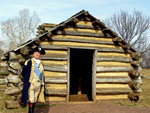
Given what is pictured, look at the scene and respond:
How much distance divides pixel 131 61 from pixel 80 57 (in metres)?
4.14

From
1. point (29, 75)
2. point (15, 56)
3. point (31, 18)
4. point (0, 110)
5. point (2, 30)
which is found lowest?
point (0, 110)

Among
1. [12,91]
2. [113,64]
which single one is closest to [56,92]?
[12,91]

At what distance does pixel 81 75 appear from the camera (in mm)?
12922

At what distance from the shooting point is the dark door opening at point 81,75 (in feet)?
38.2

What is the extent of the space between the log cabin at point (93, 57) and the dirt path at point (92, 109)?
0.59m

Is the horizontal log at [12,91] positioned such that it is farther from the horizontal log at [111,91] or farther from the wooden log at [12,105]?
the horizontal log at [111,91]

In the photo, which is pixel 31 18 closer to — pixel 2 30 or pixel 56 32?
pixel 2 30

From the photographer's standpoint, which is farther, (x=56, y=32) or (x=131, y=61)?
(x=131, y=61)

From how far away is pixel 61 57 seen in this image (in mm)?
8812

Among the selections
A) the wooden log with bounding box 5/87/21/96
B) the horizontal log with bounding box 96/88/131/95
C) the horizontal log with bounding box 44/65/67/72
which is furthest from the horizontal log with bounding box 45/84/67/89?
the horizontal log with bounding box 96/88/131/95

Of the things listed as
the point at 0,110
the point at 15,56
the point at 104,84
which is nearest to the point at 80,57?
the point at 104,84

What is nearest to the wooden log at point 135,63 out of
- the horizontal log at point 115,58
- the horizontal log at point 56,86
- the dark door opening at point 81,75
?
the horizontal log at point 115,58

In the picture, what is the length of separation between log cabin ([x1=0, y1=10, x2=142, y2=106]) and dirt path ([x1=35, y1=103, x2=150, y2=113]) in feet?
1.93

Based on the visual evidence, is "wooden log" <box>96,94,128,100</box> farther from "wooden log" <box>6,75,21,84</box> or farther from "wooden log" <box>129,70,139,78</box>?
"wooden log" <box>6,75,21,84</box>
